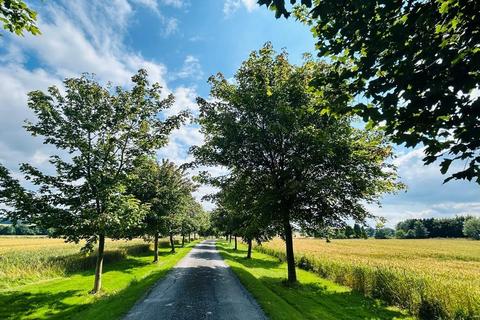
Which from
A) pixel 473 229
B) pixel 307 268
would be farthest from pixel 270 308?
pixel 473 229

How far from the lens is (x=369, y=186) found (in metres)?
18.5

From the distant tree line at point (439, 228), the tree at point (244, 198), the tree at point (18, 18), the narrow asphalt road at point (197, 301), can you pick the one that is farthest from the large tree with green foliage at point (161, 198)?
the distant tree line at point (439, 228)

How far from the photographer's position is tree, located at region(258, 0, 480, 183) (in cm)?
552

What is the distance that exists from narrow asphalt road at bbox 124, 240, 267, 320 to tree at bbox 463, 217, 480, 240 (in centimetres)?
14133

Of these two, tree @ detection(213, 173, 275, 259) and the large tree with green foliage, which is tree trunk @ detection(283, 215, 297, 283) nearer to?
tree @ detection(213, 173, 275, 259)

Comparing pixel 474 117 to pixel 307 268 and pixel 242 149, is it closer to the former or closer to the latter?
pixel 242 149

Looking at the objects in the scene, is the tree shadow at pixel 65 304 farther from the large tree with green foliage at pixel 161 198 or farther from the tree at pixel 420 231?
the tree at pixel 420 231

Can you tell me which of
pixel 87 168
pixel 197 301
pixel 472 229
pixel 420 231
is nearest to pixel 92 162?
pixel 87 168

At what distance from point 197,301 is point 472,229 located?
489 feet

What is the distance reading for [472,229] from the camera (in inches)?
5012

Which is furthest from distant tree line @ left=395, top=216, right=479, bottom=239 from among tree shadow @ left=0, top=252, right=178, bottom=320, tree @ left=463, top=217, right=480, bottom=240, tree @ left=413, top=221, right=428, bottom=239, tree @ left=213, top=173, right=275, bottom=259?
tree shadow @ left=0, top=252, right=178, bottom=320

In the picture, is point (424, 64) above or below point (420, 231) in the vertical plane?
above

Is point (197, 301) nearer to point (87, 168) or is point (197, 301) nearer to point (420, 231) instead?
point (87, 168)

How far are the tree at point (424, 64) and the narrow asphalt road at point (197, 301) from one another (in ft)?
28.9
